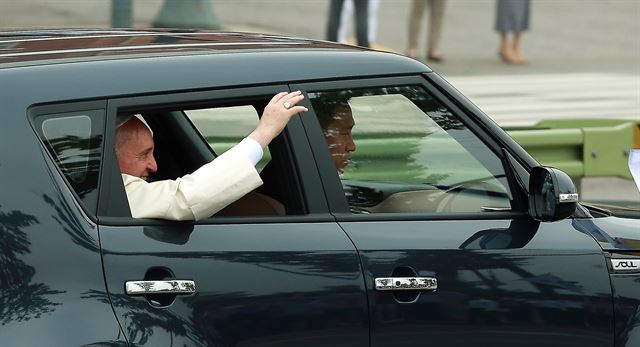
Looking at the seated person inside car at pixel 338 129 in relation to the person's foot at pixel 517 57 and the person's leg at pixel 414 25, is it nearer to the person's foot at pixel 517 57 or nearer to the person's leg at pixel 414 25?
the person's leg at pixel 414 25

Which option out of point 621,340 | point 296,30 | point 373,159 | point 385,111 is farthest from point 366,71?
point 296,30

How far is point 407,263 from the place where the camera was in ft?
14.0

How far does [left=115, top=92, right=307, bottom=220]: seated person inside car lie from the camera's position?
13.3ft

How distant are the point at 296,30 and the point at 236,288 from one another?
16.3m

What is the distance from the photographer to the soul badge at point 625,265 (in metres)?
4.62

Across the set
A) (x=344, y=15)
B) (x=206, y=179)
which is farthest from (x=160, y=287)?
A: (x=344, y=15)

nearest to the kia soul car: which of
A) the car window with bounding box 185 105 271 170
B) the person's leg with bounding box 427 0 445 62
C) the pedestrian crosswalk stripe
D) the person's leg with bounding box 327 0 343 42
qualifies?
the car window with bounding box 185 105 271 170

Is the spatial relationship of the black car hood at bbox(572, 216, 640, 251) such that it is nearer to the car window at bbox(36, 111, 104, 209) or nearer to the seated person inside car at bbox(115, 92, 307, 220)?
the seated person inside car at bbox(115, 92, 307, 220)

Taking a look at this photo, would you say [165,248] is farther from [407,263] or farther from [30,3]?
[30,3]

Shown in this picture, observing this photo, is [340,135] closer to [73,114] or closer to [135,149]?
[135,149]

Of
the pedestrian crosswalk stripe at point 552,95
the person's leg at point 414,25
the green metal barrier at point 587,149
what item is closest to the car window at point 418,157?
the green metal barrier at point 587,149

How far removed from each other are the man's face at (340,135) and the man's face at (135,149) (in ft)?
1.69

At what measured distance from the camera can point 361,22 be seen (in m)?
17.0

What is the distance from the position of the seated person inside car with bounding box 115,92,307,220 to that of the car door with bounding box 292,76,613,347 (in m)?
0.16
